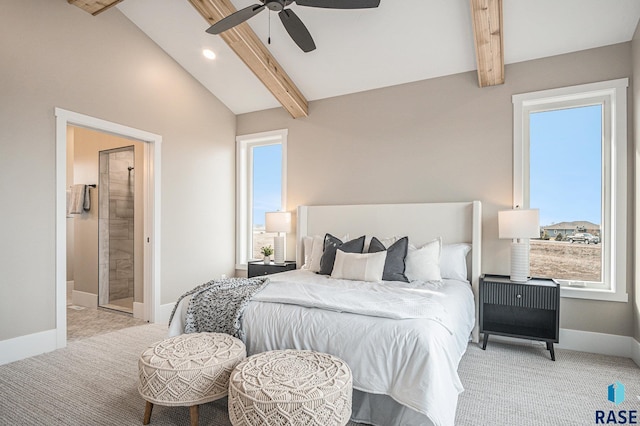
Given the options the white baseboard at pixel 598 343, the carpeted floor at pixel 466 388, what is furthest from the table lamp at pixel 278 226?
the white baseboard at pixel 598 343

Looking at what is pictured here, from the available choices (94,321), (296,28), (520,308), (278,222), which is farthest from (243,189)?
(520,308)

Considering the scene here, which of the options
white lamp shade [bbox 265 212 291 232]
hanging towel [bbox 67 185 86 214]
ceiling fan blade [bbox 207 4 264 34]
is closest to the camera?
ceiling fan blade [bbox 207 4 264 34]

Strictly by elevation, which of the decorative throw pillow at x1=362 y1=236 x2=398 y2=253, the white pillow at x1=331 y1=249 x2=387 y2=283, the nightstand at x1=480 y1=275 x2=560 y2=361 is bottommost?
the nightstand at x1=480 y1=275 x2=560 y2=361

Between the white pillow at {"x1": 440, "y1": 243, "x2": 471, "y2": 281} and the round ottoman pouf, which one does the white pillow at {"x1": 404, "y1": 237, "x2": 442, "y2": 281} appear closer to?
the white pillow at {"x1": 440, "y1": 243, "x2": 471, "y2": 281}

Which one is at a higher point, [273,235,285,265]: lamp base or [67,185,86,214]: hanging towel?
[67,185,86,214]: hanging towel

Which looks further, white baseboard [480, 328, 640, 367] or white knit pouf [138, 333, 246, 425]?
white baseboard [480, 328, 640, 367]

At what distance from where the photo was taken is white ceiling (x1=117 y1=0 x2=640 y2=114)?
10.4 ft

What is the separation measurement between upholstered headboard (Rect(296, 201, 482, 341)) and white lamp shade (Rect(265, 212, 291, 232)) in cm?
16

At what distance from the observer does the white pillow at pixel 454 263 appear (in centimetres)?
358

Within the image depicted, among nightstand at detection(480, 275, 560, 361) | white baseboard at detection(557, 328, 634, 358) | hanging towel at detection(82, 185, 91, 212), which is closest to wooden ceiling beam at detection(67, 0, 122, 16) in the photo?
hanging towel at detection(82, 185, 91, 212)

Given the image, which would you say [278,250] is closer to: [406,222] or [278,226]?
[278,226]

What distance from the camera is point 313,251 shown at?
163 inches

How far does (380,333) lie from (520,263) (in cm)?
205

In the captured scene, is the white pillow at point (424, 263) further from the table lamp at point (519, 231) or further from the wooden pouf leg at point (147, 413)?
the wooden pouf leg at point (147, 413)
